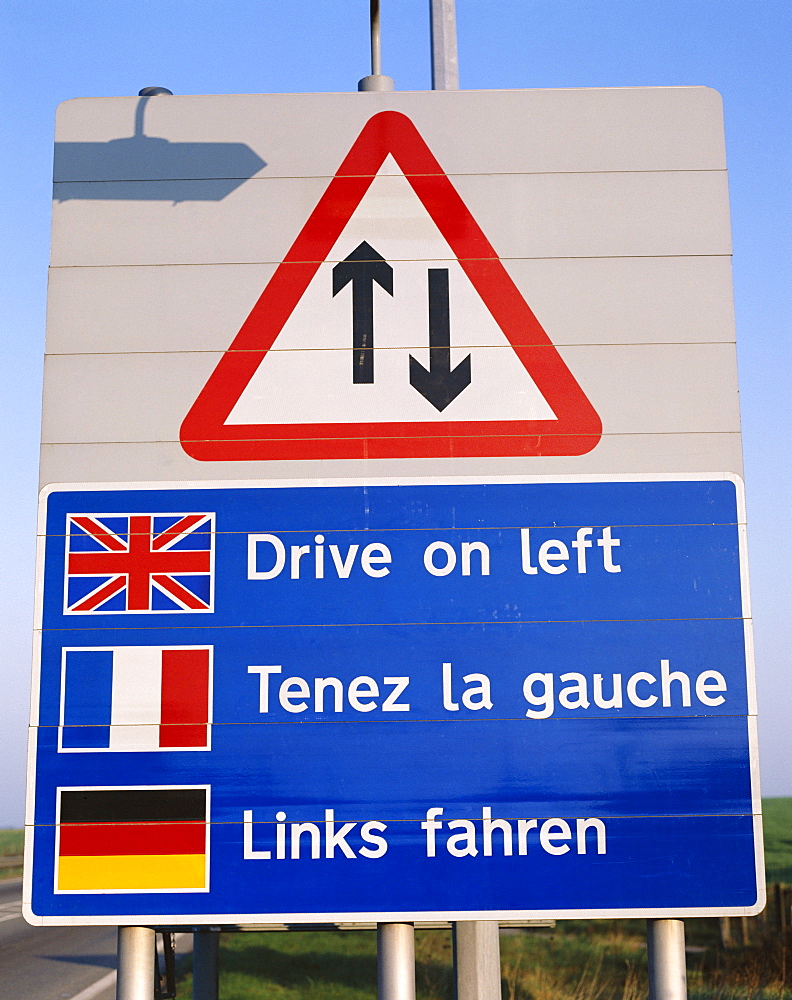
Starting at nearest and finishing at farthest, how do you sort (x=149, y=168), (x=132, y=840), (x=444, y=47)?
(x=132, y=840)
(x=149, y=168)
(x=444, y=47)

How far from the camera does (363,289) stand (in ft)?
10.8

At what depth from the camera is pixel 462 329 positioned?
3.27 m

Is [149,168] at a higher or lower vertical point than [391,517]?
higher

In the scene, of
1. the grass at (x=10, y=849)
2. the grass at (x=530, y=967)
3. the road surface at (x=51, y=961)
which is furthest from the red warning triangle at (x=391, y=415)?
the grass at (x=10, y=849)

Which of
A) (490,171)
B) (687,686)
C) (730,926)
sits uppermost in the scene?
(490,171)

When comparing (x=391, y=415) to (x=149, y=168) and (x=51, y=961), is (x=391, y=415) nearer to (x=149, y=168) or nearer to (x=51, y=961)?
(x=149, y=168)

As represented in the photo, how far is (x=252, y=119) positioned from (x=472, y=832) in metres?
2.29

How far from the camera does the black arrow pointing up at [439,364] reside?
3230 mm

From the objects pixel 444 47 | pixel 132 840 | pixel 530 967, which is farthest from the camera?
pixel 530 967

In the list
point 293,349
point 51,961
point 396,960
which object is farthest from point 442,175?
point 51,961

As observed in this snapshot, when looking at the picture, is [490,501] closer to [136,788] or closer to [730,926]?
[136,788]

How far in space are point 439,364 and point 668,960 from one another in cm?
185

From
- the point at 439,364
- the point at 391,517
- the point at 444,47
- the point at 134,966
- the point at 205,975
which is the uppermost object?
the point at 444,47

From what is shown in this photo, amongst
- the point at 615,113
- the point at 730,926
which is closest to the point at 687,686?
the point at 615,113
